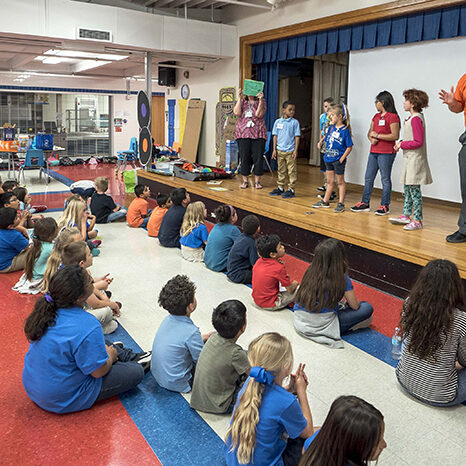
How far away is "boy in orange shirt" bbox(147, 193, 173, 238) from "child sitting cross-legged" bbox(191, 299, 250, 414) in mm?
3705

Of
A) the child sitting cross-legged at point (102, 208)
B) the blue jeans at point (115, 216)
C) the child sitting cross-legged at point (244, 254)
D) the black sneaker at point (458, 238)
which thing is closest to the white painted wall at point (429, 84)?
the black sneaker at point (458, 238)

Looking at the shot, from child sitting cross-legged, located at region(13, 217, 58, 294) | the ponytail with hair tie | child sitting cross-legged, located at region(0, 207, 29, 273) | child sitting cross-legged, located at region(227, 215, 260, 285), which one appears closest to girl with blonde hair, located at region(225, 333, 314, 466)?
the ponytail with hair tie

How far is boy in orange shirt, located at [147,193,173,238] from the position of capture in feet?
19.7

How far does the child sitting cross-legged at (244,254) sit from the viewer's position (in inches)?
165

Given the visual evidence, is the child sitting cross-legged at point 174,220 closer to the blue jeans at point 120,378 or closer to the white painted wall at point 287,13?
the blue jeans at point 120,378

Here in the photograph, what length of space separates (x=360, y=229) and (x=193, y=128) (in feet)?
20.7

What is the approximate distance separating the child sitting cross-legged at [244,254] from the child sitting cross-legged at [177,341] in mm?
1580

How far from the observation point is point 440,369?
2479 millimetres

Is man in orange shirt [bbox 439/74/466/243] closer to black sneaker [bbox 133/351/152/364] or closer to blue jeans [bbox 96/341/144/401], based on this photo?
black sneaker [bbox 133/351/152/364]

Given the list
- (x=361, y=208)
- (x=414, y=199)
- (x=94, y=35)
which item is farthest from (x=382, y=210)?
(x=94, y=35)

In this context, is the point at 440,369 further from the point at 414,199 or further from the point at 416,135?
the point at 416,135

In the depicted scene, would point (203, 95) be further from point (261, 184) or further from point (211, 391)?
point (211, 391)

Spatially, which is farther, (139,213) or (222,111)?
(222,111)

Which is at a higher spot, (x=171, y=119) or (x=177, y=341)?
(x=171, y=119)
